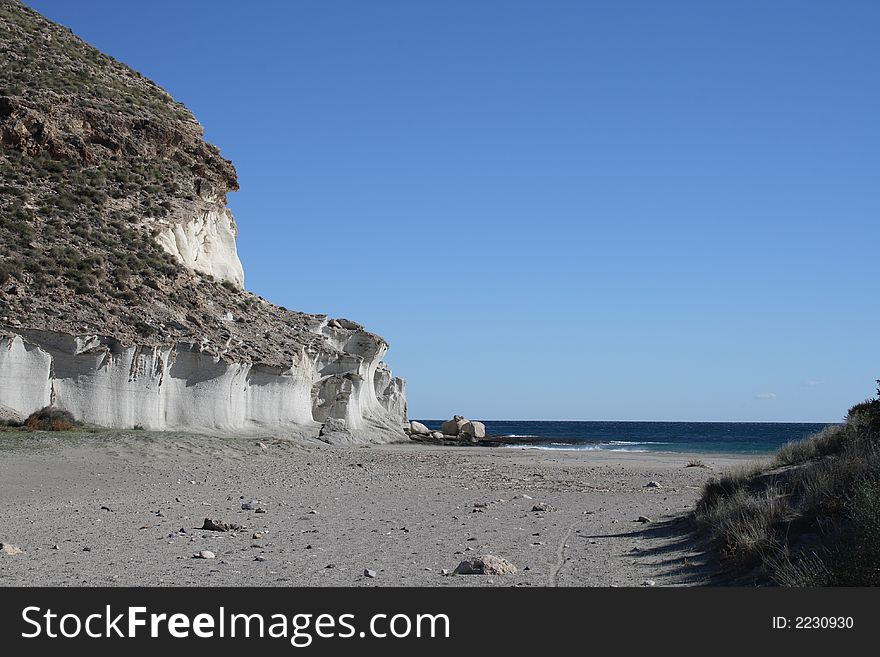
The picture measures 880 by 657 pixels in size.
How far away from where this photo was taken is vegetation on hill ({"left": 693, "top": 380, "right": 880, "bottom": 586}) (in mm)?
7199

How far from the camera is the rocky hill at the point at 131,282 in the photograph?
90.4ft

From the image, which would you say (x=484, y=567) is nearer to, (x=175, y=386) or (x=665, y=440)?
(x=175, y=386)

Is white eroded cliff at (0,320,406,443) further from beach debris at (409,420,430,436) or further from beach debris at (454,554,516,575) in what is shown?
beach debris at (454,554,516,575)

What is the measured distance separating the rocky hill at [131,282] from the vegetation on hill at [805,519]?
21.3 meters

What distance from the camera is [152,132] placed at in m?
41.5

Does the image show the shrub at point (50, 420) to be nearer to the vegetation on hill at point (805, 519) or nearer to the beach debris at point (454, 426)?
the vegetation on hill at point (805, 519)

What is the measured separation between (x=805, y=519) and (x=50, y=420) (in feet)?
75.8

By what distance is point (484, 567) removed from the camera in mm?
8891

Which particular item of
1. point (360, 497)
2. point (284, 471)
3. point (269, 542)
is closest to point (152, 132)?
point (284, 471)

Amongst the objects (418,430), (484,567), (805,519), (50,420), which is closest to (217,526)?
(484,567)

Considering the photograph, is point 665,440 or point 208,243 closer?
point 208,243

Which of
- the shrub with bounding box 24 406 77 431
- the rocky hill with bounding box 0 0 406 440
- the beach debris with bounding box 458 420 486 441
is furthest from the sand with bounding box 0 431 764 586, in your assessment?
the beach debris with bounding box 458 420 486 441

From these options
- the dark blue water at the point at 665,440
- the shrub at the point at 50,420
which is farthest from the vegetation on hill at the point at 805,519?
the shrub at the point at 50,420

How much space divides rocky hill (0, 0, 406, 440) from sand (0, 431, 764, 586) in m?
3.50
